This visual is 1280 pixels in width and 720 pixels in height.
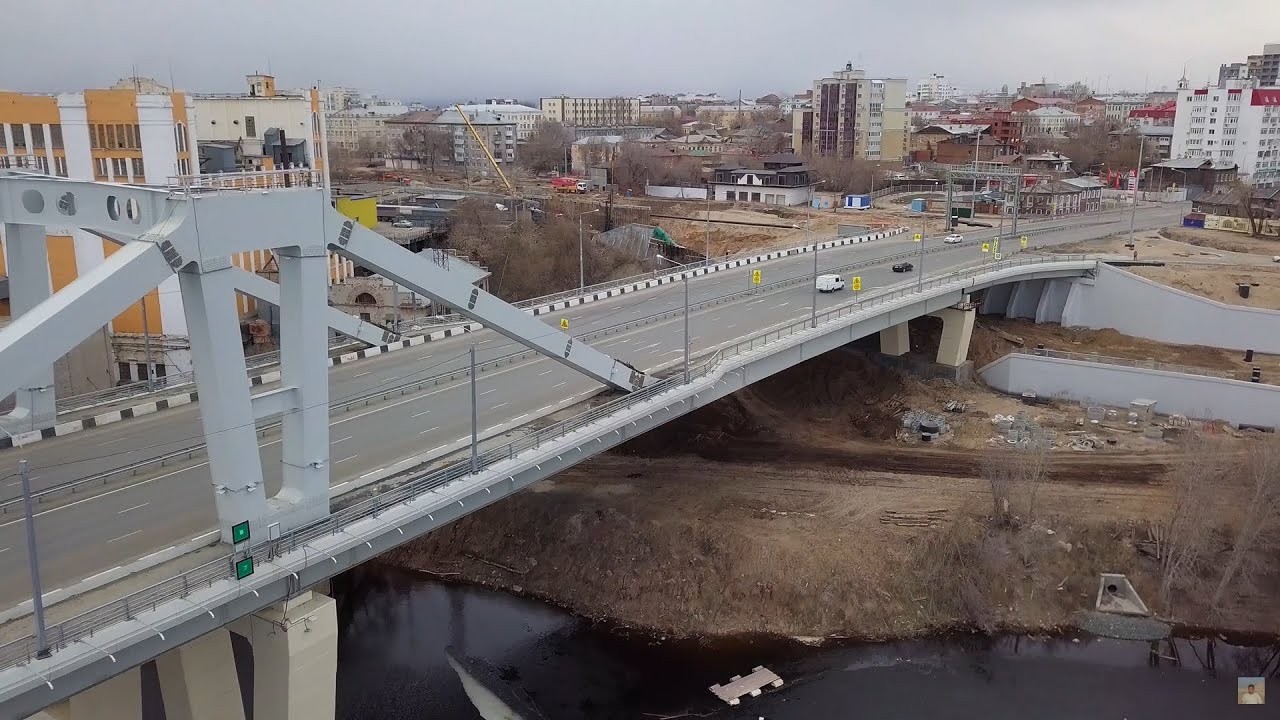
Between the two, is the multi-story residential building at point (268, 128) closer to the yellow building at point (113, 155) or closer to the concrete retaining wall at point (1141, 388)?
the yellow building at point (113, 155)

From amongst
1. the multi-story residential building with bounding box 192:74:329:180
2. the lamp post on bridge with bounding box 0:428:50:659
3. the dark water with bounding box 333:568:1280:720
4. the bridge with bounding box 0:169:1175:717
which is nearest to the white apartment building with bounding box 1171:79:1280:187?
the multi-story residential building with bounding box 192:74:329:180

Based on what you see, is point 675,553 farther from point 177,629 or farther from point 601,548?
point 177,629

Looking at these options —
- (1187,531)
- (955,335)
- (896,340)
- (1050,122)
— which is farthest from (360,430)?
(1050,122)

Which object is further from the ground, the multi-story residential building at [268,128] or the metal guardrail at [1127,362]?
the multi-story residential building at [268,128]

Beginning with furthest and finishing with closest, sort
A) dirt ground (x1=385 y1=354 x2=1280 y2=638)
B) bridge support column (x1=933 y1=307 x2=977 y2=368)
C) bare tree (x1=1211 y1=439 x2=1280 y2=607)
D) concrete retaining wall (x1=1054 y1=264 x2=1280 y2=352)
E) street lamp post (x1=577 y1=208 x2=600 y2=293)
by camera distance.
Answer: street lamp post (x1=577 y1=208 x2=600 y2=293) < bridge support column (x1=933 y1=307 x2=977 y2=368) < concrete retaining wall (x1=1054 y1=264 x2=1280 y2=352) < dirt ground (x1=385 y1=354 x2=1280 y2=638) < bare tree (x1=1211 y1=439 x2=1280 y2=607)

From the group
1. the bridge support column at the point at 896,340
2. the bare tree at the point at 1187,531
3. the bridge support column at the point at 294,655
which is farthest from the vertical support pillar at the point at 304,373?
the bridge support column at the point at 896,340

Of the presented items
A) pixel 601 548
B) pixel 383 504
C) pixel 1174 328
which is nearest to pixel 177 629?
pixel 383 504

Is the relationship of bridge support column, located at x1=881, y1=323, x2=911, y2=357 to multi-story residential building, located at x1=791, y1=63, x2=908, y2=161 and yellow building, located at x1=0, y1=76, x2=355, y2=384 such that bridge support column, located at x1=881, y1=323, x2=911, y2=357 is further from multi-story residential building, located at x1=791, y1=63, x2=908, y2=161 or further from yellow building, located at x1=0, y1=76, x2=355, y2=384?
multi-story residential building, located at x1=791, y1=63, x2=908, y2=161
